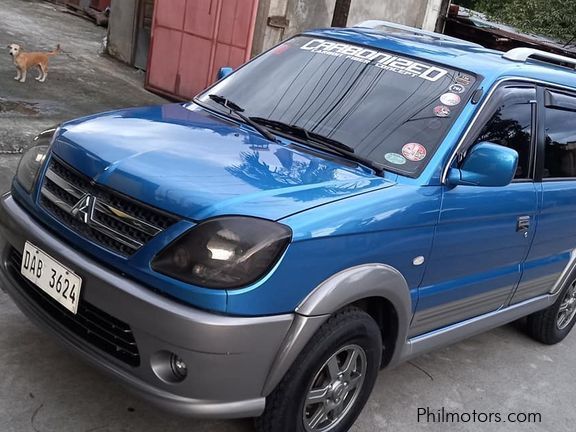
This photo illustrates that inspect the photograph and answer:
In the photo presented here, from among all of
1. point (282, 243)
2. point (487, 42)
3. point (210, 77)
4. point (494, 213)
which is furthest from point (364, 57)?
point (487, 42)

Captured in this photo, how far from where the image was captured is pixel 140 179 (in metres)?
2.64

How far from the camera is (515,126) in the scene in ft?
12.4

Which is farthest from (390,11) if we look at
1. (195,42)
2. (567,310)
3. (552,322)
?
(552,322)

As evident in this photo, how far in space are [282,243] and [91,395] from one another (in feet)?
4.49

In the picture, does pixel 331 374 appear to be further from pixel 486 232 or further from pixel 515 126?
pixel 515 126

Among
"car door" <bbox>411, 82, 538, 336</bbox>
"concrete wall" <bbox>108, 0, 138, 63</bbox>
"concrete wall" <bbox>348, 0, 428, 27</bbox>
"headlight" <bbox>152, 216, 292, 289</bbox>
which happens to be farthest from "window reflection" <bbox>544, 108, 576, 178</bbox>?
"concrete wall" <bbox>108, 0, 138, 63</bbox>

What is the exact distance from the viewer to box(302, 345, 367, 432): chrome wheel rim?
2.94 meters

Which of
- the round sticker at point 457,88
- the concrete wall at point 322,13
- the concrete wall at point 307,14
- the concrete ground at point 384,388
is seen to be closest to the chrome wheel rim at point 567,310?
the concrete ground at point 384,388

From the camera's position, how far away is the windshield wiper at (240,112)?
3.39 meters

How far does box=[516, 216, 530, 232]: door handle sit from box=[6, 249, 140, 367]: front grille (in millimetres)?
2249

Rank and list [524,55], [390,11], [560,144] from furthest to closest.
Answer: [390,11], [560,144], [524,55]

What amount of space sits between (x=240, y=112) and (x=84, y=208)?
1.22 metres

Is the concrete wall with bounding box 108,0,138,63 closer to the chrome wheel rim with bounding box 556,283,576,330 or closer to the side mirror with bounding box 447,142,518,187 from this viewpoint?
the chrome wheel rim with bounding box 556,283,576,330

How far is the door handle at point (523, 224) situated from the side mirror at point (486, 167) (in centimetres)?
52
